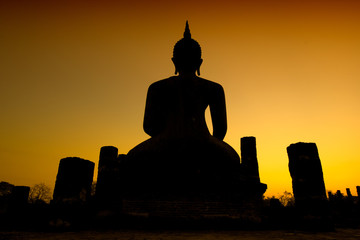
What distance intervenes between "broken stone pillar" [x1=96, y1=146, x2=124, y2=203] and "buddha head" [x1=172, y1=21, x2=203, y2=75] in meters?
2.57

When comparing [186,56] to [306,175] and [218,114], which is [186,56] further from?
[306,175]

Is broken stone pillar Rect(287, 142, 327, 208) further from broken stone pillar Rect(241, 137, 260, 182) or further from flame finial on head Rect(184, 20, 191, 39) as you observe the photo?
flame finial on head Rect(184, 20, 191, 39)

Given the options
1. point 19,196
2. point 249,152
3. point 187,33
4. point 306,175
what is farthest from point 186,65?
point 19,196

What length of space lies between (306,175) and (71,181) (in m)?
4.08

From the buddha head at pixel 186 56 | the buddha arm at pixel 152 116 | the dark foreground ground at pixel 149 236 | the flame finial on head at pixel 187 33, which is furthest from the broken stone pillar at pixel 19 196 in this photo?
the flame finial on head at pixel 187 33

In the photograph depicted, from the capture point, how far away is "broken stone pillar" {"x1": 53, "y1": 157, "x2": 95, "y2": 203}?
369 cm

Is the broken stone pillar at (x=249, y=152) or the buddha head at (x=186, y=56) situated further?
the broken stone pillar at (x=249, y=152)

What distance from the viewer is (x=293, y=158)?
4621 mm

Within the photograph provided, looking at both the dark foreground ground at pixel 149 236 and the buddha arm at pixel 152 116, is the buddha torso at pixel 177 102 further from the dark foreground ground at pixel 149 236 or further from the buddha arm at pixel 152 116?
the dark foreground ground at pixel 149 236

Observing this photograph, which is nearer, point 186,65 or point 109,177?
point 109,177

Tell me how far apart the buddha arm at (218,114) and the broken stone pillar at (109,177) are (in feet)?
7.53

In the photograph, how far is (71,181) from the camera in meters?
3.77

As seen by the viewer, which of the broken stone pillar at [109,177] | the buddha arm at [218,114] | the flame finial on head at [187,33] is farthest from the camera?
the flame finial on head at [187,33]

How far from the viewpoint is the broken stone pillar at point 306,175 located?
4.24m
